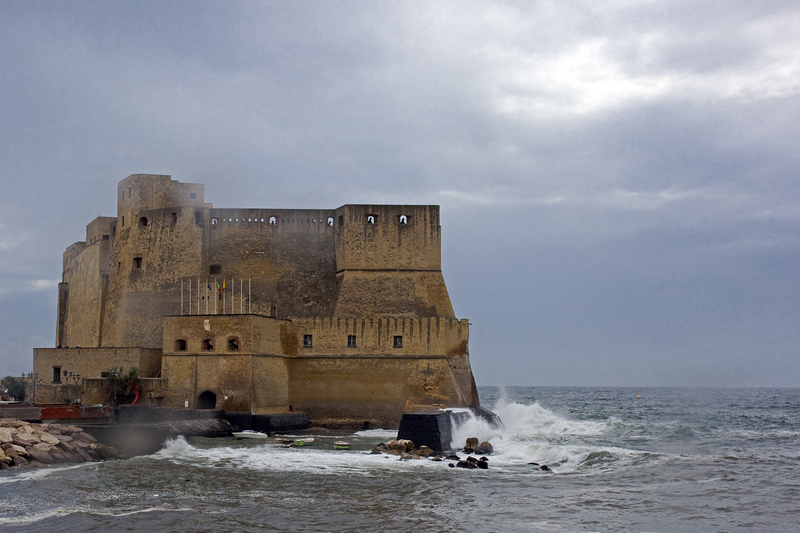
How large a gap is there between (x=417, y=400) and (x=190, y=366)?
815 cm

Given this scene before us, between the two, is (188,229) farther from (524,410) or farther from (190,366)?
(524,410)

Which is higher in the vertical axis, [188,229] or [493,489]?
[188,229]

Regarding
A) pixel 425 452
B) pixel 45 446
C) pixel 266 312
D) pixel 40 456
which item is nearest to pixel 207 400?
pixel 266 312

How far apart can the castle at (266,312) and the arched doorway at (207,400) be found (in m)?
0.05

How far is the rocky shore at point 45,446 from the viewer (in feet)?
58.5

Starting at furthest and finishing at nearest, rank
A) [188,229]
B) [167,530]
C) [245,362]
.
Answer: [188,229] < [245,362] < [167,530]

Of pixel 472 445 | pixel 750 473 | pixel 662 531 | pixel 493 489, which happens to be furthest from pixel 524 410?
pixel 662 531

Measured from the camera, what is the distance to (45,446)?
18.6 metres

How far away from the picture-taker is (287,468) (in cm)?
1766

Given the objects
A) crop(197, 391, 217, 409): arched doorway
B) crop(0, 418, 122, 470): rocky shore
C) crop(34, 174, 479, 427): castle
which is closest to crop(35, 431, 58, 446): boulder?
crop(0, 418, 122, 470): rocky shore

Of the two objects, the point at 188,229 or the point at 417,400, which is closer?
the point at 417,400

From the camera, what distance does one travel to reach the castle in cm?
2606

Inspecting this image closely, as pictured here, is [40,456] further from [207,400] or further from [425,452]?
[425,452]

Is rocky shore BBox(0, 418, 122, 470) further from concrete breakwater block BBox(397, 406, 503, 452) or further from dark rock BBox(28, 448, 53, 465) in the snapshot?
concrete breakwater block BBox(397, 406, 503, 452)
